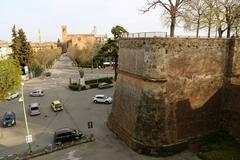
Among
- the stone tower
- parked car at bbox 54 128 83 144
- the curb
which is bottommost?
the curb

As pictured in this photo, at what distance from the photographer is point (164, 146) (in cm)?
1525

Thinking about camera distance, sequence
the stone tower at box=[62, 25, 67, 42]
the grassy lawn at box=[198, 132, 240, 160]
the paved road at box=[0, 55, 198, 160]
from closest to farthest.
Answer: the grassy lawn at box=[198, 132, 240, 160], the paved road at box=[0, 55, 198, 160], the stone tower at box=[62, 25, 67, 42]

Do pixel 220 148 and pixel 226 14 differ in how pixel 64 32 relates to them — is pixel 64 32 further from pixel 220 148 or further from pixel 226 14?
pixel 220 148

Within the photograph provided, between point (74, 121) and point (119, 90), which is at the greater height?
point (119, 90)

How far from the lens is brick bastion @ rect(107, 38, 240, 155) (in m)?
15.1

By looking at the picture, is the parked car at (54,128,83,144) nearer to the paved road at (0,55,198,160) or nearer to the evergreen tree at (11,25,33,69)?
the paved road at (0,55,198,160)

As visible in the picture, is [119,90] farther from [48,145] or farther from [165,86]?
[48,145]

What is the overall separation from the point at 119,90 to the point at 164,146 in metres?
6.62

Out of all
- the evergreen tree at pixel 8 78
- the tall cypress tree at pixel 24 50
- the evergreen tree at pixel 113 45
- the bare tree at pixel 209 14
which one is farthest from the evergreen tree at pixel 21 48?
the bare tree at pixel 209 14

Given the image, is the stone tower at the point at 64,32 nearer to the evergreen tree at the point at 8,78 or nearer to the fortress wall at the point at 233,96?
the evergreen tree at the point at 8,78

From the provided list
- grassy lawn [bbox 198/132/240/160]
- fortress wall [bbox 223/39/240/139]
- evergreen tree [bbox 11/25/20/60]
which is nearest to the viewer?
grassy lawn [bbox 198/132/240/160]

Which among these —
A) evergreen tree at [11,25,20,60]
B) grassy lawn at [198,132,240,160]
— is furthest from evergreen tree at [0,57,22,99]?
evergreen tree at [11,25,20,60]

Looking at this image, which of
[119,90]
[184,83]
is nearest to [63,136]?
[119,90]

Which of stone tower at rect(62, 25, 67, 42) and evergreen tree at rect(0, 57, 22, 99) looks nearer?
evergreen tree at rect(0, 57, 22, 99)
